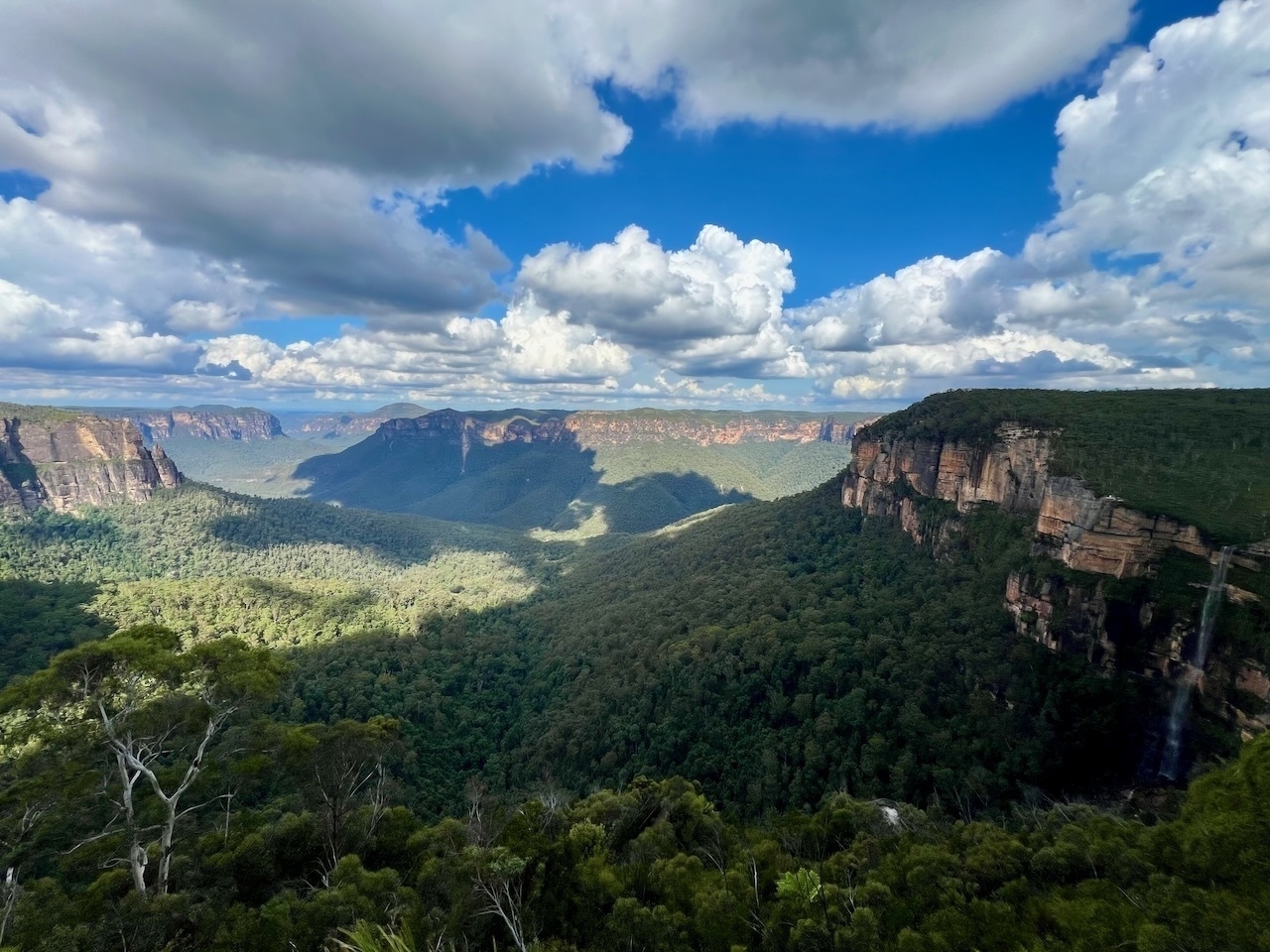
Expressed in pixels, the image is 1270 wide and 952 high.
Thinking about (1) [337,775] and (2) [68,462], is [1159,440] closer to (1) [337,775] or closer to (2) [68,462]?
(1) [337,775]

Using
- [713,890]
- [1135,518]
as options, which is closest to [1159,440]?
[1135,518]

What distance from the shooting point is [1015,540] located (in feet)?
165

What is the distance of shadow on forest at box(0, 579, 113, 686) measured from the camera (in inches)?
2272

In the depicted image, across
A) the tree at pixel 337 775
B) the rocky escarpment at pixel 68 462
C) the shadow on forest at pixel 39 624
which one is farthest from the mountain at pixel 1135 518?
the rocky escarpment at pixel 68 462

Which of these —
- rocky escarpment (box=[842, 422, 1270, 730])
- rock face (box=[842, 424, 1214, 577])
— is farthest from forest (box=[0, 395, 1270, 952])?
rock face (box=[842, 424, 1214, 577])

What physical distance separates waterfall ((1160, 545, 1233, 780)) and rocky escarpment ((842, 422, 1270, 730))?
40cm

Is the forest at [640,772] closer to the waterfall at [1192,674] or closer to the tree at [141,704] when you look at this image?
the tree at [141,704]

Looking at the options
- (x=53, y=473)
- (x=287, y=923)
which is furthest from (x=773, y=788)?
(x=53, y=473)

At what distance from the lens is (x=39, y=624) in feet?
210

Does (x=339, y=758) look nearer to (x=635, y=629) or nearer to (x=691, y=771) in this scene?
(x=691, y=771)

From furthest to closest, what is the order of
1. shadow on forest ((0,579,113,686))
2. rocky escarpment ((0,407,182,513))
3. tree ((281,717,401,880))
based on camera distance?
rocky escarpment ((0,407,182,513)), shadow on forest ((0,579,113,686)), tree ((281,717,401,880))

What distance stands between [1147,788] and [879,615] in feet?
73.0

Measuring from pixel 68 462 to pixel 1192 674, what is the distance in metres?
215

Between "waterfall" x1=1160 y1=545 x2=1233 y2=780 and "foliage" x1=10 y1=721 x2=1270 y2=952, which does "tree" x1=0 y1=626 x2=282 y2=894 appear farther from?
"waterfall" x1=1160 y1=545 x2=1233 y2=780
